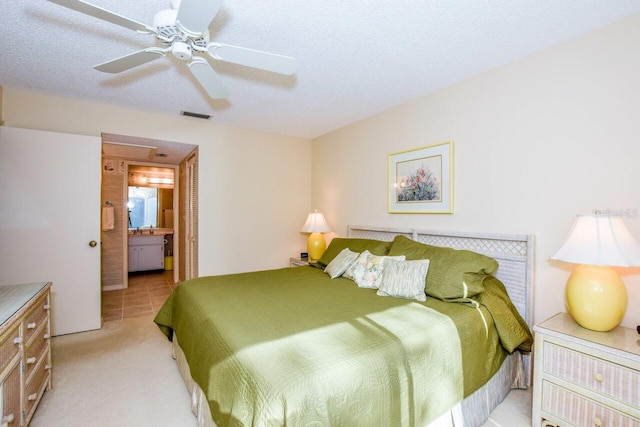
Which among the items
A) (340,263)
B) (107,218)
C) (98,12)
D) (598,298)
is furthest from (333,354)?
(107,218)

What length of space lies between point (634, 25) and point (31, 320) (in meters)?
4.13

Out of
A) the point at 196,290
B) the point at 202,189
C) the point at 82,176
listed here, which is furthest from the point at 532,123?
the point at 82,176

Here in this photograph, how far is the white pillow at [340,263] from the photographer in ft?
9.46

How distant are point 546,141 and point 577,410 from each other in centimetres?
170

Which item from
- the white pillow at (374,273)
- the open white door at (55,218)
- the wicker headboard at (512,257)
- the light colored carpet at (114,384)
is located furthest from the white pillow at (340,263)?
the open white door at (55,218)

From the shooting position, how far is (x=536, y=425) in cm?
174

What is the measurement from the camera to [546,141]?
7.03 ft

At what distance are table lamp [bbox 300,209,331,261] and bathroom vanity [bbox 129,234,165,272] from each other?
4.12 m

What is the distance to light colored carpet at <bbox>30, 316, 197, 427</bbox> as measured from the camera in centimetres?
191

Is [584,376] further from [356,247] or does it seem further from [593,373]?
[356,247]

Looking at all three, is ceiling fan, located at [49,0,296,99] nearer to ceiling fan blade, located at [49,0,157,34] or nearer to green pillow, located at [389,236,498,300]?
ceiling fan blade, located at [49,0,157,34]

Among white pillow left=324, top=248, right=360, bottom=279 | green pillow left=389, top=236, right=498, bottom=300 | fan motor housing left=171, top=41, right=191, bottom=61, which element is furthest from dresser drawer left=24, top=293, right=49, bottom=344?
green pillow left=389, top=236, right=498, bottom=300

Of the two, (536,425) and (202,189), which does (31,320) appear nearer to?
(202,189)

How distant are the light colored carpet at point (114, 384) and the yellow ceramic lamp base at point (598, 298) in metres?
2.44
